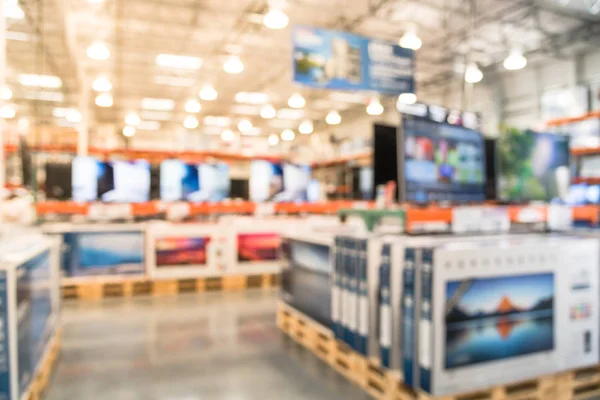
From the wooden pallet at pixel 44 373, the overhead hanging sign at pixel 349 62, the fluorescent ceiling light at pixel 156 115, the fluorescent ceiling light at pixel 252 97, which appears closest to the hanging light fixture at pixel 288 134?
the fluorescent ceiling light at pixel 252 97

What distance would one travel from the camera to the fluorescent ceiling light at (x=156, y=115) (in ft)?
68.5

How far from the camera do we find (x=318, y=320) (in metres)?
3.72

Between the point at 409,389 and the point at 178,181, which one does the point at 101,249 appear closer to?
the point at 178,181

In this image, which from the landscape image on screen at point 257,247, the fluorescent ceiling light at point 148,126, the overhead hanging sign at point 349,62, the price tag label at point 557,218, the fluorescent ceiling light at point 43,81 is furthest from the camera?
the fluorescent ceiling light at point 148,126

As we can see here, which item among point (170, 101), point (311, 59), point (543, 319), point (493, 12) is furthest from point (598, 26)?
point (170, 101)

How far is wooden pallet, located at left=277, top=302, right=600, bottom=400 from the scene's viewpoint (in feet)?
8.49

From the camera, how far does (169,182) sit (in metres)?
7.09

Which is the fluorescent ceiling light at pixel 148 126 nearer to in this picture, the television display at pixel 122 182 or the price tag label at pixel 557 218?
the television display at pixel 122 182

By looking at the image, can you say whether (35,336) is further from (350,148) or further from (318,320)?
(350,148)

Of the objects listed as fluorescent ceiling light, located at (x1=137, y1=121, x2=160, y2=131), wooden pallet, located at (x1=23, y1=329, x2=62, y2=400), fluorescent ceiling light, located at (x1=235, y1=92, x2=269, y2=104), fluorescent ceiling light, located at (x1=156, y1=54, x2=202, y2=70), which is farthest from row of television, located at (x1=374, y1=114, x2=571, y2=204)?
fluorescent ceiling light, located at (x1=137, y1=121, x2=160, y2=131)

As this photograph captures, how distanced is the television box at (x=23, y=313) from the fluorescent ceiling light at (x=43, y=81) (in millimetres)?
13933

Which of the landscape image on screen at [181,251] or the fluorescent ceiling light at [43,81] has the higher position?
the fluorescent ceiling light at [43,81]

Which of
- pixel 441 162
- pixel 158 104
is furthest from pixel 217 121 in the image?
pixel 441 162

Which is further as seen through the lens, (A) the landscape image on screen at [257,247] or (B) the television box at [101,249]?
(A) the landscape image on screen at [257,247]
